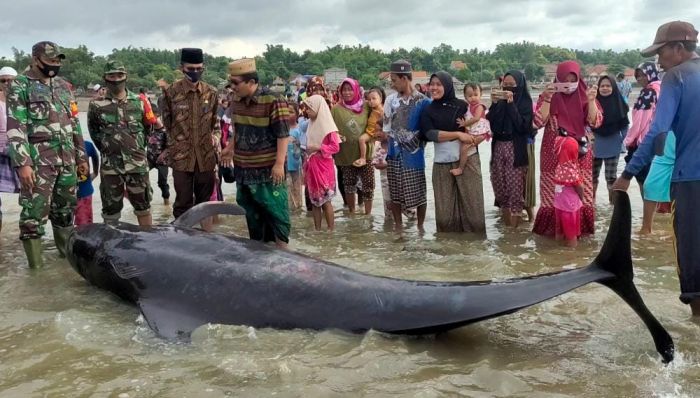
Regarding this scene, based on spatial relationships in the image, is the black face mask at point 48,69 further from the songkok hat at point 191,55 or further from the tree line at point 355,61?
the tree line at point 355,61

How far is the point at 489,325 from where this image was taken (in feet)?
15.2

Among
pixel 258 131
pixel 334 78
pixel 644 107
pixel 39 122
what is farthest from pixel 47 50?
pixel 334 78

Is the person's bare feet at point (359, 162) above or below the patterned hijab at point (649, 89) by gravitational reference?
below

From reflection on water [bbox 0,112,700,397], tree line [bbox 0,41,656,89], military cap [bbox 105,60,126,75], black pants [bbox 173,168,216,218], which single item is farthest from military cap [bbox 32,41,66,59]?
tree line [bbox 0,41,656,89]

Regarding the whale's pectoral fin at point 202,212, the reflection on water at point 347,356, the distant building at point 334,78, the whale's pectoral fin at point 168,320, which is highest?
the distant building at point 334,78

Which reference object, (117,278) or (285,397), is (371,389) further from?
(117,278)

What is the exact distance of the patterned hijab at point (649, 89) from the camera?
8.48m

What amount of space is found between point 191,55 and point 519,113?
424 cm

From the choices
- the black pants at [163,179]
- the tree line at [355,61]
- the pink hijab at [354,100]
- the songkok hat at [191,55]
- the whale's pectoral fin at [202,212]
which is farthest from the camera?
the tree line at [355,61]

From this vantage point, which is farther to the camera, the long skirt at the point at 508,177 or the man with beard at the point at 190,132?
the long skirt at the point at 508,177

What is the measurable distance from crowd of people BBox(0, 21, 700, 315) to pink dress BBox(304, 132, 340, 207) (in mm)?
20

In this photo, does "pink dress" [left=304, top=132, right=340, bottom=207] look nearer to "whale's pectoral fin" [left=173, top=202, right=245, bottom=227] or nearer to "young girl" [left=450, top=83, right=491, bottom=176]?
"young girl" [left=450, top=83, right=491, bottom=176]

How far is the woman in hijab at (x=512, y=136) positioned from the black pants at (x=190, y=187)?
3.82 m

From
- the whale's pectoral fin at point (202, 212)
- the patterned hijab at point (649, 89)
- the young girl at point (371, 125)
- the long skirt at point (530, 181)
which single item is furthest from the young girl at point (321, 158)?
the patterned hijab at point (649, 89)
